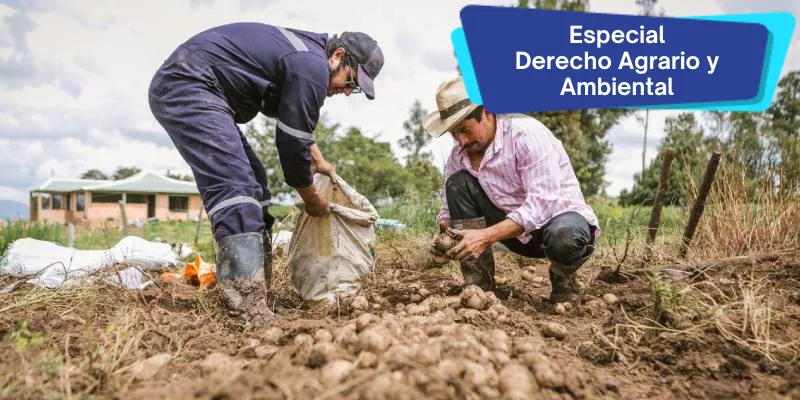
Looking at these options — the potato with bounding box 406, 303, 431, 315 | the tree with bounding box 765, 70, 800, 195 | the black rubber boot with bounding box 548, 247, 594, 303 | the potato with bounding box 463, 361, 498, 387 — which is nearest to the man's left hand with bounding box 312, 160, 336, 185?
the potato with bounding box 406, 303, 431, 315

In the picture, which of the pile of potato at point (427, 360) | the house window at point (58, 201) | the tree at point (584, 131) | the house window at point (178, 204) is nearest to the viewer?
the pile of potato at point (427, 360)

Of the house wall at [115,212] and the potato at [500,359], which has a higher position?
the potato at [500,359]

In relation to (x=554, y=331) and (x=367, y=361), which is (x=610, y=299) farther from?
(x=367, y=361)

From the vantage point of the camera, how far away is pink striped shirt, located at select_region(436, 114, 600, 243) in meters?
2.76

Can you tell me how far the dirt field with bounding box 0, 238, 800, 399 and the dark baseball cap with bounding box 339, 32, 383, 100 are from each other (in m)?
1.08

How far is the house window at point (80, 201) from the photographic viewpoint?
33.1 meters

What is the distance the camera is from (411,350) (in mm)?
1459

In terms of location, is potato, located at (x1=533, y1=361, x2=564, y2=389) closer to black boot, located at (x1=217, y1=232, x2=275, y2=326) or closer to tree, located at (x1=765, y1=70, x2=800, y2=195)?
black boot, located at (x1=217, y1=232, x2=275, y2=326)

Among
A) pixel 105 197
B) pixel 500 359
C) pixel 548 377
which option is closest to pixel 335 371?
pixel 500 359

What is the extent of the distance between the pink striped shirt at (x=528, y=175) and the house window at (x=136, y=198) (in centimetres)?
3453

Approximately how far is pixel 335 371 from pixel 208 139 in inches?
57.2

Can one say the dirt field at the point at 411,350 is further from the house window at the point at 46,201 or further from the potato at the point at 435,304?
the house window at the point at 46,201

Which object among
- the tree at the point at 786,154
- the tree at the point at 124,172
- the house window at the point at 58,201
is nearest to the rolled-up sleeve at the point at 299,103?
the tree at the point at 786,154

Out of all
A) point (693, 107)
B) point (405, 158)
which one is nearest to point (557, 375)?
point (693, 107)
